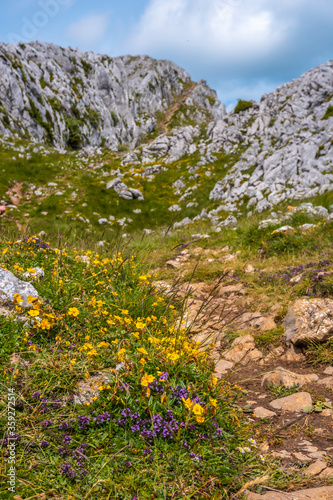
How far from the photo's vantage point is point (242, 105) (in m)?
41.4

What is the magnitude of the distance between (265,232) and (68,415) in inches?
340

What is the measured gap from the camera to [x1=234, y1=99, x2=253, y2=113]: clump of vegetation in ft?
133

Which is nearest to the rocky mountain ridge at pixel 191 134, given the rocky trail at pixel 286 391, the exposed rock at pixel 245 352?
the rocky trail at pixel 286 391

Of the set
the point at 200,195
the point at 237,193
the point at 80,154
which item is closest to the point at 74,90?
the point at 80,154

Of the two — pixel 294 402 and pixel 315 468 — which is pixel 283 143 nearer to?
pixel 294 402

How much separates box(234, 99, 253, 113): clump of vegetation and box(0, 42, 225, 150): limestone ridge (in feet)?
113

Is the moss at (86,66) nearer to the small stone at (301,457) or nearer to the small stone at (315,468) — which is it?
the small stone at (301,457)

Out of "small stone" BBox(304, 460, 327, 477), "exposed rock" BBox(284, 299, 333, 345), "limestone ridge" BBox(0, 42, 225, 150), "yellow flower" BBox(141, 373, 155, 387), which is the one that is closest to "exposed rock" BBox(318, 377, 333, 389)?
"exposed rock" BBox(284, 299, 333, 345)

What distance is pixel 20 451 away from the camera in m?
2.15

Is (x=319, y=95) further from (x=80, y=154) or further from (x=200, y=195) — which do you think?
(x=80, y=154)

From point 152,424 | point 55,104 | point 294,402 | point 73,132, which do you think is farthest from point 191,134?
point 152,424

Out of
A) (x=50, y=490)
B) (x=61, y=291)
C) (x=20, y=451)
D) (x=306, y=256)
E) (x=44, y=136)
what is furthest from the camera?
(x=44, y=136)

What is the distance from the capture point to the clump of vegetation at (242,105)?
133 ft

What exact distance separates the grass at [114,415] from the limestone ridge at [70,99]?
163 feet
